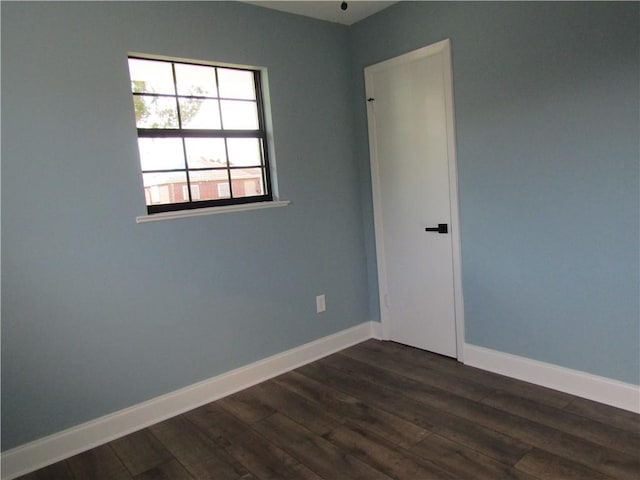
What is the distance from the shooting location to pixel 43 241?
7.48 feet

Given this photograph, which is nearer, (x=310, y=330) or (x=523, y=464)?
(x=523, y=464)

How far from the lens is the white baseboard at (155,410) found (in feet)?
7.51

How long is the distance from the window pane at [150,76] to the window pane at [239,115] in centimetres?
37

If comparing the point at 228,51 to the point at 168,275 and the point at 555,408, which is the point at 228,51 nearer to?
the point at 168,275

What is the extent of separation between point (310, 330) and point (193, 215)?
50.0 inches

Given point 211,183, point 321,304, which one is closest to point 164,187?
point 211,183

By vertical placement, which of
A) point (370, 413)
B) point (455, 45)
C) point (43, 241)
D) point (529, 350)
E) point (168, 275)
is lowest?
point (370, 413)

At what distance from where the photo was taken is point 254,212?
3.06 metres

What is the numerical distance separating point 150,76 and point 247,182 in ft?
2.89

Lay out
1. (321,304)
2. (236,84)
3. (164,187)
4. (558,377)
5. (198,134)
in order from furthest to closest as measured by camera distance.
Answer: (321,304), (236,84), (198,134), (164,187), (558,377)

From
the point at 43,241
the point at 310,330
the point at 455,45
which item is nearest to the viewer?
the point at 43,241

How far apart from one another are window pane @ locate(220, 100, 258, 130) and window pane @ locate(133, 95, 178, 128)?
342 mm

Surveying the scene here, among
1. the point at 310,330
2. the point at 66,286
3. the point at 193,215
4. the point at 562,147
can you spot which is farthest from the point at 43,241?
the point at 562,147

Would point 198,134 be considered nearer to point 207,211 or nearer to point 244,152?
point 244,152
